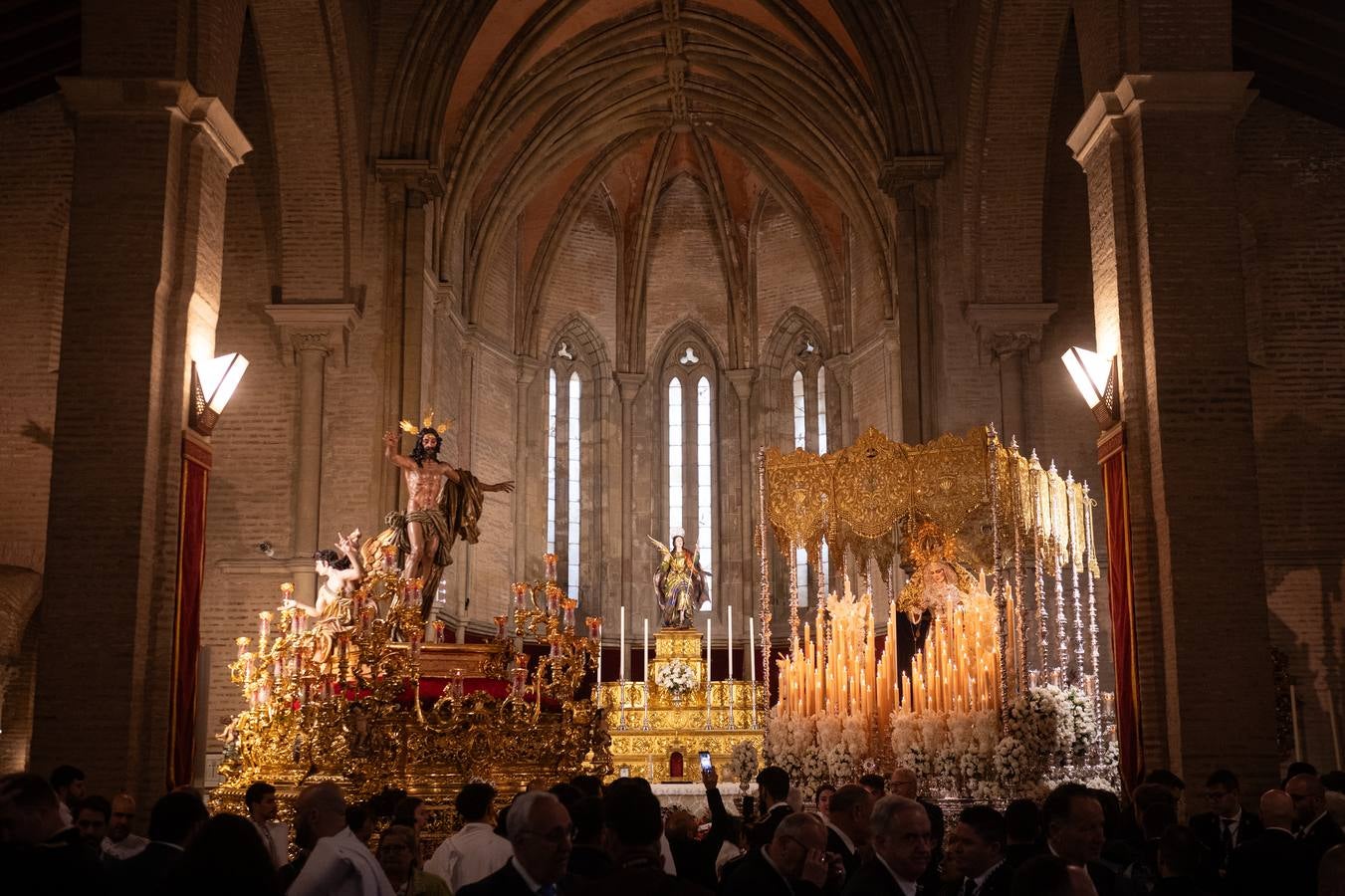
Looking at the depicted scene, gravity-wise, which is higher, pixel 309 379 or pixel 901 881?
pixel 309 379

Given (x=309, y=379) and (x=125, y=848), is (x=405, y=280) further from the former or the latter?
(x=125, y=848)

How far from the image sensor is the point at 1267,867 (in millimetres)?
5605

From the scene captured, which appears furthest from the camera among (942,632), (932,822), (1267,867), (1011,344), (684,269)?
(684,269)

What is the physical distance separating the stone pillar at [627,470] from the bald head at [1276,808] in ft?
77.0

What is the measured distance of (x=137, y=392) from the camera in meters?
11.4

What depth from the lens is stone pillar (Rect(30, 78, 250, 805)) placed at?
11016mm

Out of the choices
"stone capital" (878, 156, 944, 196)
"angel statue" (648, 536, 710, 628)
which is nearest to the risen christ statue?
"angel statue" (648, 536, 710, 628)

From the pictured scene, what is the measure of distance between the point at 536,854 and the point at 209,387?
337 inches

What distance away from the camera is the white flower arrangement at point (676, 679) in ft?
66.4

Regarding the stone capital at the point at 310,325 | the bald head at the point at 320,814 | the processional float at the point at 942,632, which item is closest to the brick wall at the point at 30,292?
the stone capital at the point at 310,325

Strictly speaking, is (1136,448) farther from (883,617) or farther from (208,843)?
(883,617)

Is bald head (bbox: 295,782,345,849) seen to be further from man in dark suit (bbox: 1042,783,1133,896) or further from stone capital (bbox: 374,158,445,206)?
stone capital (bbox: 374,158,445,206)

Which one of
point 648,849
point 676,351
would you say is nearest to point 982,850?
point 648,849

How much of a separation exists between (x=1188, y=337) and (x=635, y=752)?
10428mm
